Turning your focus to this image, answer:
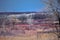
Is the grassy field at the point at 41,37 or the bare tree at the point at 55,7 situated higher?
the bare tree at the point at 55,7

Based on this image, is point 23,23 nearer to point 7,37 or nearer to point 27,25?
point 27,25

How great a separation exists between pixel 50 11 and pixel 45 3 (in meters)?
0.16

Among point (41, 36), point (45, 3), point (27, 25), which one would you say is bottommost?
point (41, 36)

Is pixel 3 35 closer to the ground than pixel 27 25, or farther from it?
closer to the ground

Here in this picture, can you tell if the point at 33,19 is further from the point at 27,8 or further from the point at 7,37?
the point at 7,37

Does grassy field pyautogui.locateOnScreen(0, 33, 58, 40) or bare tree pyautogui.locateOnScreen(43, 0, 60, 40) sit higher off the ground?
A: bare tree pyautogui.locateOnScreen(43, 0, 60, 40)

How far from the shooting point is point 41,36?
8.17 feet

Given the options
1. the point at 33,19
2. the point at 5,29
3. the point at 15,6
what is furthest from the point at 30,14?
the point at 5,29

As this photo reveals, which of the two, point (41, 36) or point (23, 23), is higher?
point (23, 23)

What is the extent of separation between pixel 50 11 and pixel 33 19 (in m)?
0.32

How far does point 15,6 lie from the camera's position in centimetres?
258

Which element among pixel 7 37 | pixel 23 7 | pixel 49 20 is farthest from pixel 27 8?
pixel 7 37

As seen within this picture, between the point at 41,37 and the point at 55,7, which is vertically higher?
the point at 55,7

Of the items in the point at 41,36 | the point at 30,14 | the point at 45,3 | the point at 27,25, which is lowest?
the point at 41,36
